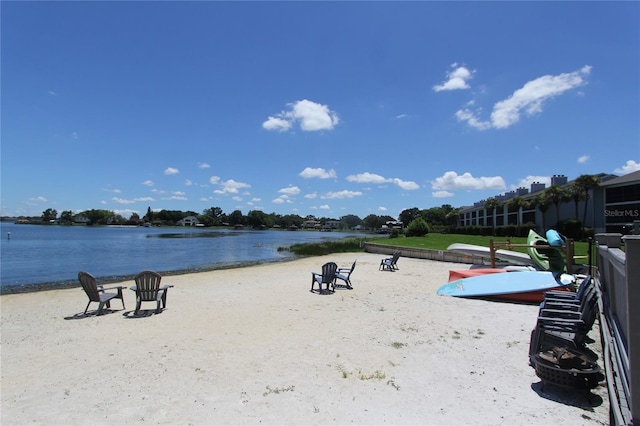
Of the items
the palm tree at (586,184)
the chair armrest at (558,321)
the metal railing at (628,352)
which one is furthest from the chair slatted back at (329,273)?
the palm tree at (586,184)

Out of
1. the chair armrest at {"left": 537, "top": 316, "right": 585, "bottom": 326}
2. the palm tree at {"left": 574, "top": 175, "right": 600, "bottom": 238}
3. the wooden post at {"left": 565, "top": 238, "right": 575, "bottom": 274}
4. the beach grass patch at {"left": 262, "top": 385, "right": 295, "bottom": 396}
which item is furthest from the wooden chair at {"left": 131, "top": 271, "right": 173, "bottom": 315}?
the palm tree at {"left": 574, "top": 175, "right": 600, "bottom": 238}

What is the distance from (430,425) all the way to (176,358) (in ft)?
12.5

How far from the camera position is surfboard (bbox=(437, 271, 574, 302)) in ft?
32.1

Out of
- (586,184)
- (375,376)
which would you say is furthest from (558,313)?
(586,184)

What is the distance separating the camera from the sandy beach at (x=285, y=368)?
3.88m

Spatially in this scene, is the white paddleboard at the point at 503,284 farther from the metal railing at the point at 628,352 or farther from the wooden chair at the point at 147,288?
the wooden chair at the point at 147,288

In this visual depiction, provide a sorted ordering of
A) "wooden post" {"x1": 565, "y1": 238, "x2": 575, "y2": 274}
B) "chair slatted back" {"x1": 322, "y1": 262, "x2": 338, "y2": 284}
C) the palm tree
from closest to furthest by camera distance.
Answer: "chair slatted back" {"x1": 322, "y1": 262, "x2": 338, "y2": 284} → "wooden post" {"x1": 565, "y1": 238, "x2": 575, "y2": 274} → the palm tree

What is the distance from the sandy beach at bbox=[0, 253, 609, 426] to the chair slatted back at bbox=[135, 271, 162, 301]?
0.54 metres

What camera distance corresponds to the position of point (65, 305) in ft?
35.9

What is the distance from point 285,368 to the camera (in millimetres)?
5152

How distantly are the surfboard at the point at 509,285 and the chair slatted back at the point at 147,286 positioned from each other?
7.82m

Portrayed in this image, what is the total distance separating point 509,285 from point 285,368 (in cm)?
763

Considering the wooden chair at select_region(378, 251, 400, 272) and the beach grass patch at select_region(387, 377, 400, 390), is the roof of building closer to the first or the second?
the wooden chair at select_region(378, 251, 400, 272)

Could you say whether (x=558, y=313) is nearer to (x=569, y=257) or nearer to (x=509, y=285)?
(x=509, y=285)
